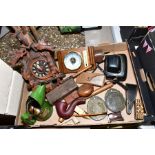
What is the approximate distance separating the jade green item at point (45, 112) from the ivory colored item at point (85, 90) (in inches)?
7.7

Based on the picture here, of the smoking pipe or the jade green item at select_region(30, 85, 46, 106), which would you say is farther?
the smoking pipe

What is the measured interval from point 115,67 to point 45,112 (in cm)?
49

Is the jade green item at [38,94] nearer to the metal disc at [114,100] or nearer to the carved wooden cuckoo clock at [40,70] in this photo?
the carved wooden cuckoo clock at [40,70]

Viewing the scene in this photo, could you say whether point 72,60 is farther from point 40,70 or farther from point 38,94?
point 38,94

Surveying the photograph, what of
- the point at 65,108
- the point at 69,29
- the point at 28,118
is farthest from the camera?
the point at 69,29

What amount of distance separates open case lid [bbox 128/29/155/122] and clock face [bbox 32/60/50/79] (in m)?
0.54

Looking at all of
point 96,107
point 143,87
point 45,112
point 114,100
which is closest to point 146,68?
point 143,87

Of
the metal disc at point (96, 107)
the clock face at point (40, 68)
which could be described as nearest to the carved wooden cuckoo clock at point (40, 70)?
the clock face at point (40, 68)

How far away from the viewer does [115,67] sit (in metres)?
1.49

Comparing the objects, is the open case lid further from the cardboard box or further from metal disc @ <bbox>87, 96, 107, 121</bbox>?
metal disc @ <bbox>87, 96, 107, 121</bbox>

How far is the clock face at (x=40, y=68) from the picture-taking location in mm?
1425

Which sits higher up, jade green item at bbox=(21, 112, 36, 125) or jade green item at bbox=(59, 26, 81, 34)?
jade green item at bbox=(59, 26, 81, 34)

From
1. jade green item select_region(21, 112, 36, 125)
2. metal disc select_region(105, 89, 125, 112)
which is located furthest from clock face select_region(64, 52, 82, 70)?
jade green item select_region(21, 112, 36, 125)

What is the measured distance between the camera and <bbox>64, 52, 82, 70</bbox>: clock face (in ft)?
5.02
